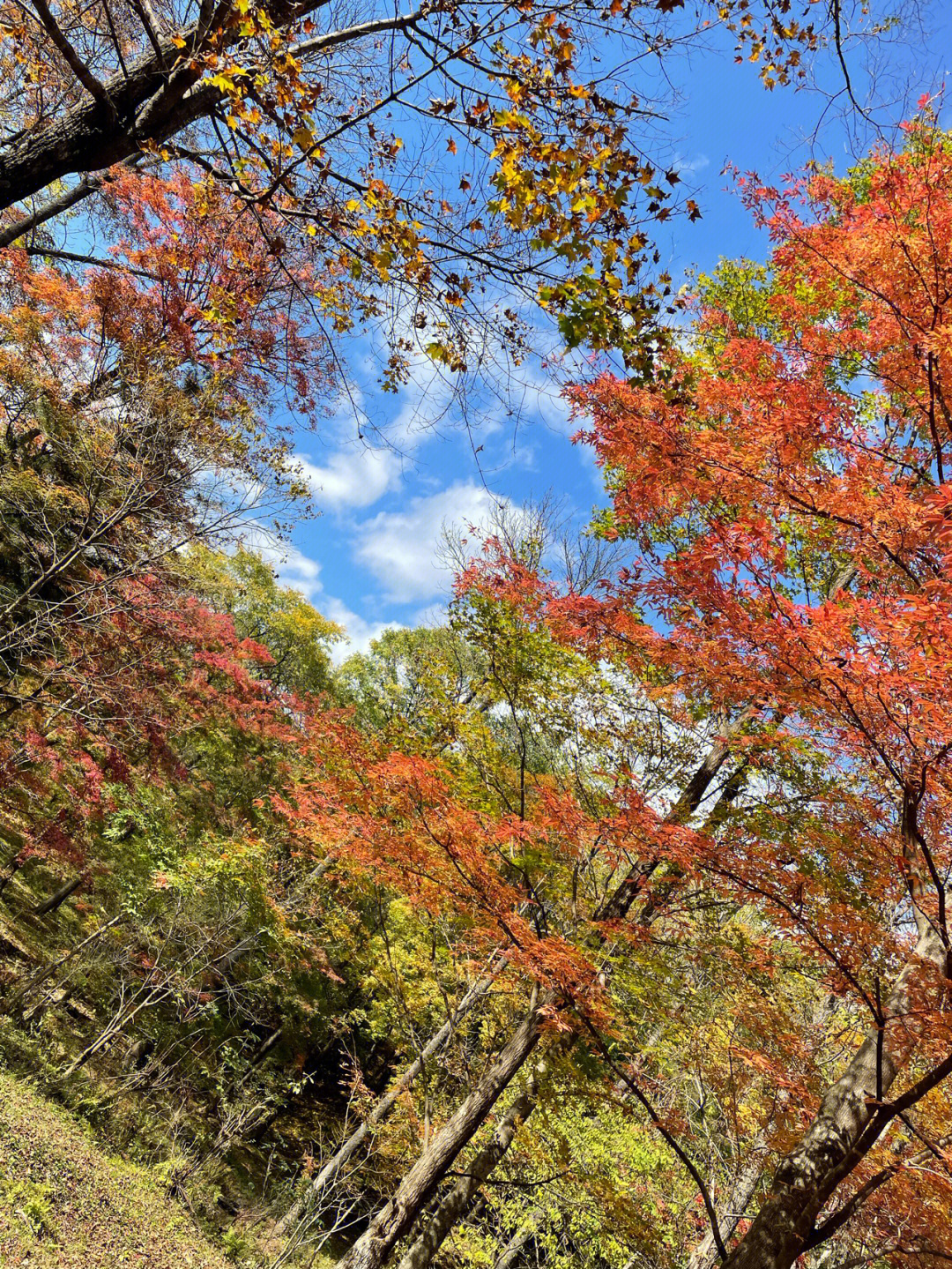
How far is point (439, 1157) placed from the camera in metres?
5.46

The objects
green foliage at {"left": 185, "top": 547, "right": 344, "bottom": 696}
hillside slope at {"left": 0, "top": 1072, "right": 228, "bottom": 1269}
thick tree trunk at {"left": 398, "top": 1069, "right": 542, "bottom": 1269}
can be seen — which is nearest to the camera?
thick tree trunk at {"left": 398, "top": 1069, "right": 542, "bottom": 1269}

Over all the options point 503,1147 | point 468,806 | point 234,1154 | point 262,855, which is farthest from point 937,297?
point 234,1154

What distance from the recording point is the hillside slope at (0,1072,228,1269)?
5949mm

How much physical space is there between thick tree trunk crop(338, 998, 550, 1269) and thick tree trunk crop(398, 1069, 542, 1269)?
0.98ft

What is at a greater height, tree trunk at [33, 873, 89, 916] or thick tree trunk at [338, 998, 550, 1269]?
thick tree trunk at [338, 998, 550, 1269]

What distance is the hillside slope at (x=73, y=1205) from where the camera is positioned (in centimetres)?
595

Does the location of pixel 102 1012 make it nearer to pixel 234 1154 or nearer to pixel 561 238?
pixel 234 1154

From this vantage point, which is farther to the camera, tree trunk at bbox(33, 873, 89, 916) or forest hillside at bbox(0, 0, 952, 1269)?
tree trunk at bbox(33, 873, 89, 916)

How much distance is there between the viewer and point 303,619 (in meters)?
19.4

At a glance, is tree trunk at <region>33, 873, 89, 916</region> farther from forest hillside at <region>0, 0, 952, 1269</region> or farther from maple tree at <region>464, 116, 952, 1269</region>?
maple tree at <region>464, 116, 952, 1269</region>

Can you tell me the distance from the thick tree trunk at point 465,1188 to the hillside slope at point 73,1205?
3429mm

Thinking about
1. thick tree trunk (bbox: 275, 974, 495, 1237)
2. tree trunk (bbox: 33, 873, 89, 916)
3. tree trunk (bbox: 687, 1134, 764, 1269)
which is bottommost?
tree trunk (bbox: 33, 873, 89, 916)

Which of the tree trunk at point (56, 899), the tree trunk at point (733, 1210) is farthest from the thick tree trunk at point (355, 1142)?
the tree trunk at point (56, 899)

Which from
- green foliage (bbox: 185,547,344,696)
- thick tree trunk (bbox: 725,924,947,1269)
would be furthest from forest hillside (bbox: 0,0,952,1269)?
green foliage (bbox: 185,547,344,696)
